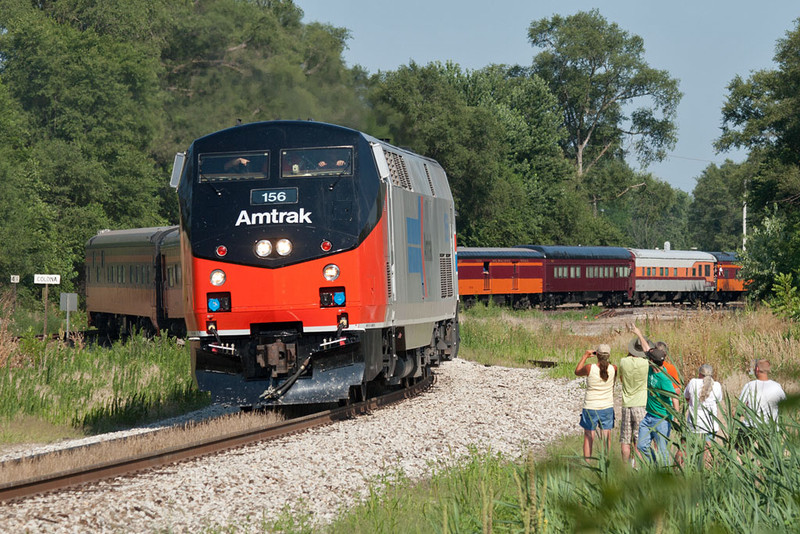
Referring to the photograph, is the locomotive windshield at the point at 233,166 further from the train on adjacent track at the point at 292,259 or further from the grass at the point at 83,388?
the grass at the point at 83,388

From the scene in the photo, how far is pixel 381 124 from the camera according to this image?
59.6 metres

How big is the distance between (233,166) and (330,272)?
78.4 inches

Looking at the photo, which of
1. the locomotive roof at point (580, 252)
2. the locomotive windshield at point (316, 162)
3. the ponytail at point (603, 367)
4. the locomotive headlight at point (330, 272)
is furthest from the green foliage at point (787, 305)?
the locomotive roof at point (580, 252)

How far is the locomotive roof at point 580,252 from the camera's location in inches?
1968

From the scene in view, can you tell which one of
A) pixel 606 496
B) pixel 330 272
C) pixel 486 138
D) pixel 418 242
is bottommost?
pixel 606 496

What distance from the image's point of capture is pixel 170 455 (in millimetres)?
10539

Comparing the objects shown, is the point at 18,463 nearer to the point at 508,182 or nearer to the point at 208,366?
the point at 208,366

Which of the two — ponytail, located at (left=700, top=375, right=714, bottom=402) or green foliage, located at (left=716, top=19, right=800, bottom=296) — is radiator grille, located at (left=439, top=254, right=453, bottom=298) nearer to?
ponytail, located at (left=700, top=375, right=714, bottom=402)

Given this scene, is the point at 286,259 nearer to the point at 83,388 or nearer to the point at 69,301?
the point at 83,388

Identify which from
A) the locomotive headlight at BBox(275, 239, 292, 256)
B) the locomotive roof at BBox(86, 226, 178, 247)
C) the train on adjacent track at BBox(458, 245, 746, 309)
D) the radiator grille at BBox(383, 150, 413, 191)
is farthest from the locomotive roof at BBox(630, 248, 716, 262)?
the locomotive headlight at BBox(275, 239, 292, 256)

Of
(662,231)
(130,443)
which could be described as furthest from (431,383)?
(662,231)

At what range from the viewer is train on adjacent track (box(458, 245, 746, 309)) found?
46.3 meters

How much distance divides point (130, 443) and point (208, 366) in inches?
80.5

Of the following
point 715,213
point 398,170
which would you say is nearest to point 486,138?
point 398,170
